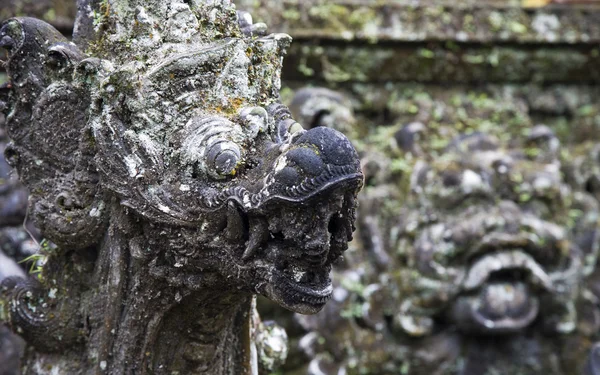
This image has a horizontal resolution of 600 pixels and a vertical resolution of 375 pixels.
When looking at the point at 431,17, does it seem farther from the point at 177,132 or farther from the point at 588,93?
the point at 177,132

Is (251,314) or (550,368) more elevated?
(251,314)

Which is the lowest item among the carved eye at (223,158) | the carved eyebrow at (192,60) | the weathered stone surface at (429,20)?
the weathered stone surface at (429,20)

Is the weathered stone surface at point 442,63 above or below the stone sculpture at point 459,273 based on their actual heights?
above

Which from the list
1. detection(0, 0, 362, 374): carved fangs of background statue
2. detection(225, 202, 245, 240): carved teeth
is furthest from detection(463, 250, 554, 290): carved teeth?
detection(225, 202, 245, 240): carved teeth

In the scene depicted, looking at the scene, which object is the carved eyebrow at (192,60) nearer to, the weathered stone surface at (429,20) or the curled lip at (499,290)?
the curled lip at (499,290)

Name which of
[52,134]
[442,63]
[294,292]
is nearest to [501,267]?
[442,63]

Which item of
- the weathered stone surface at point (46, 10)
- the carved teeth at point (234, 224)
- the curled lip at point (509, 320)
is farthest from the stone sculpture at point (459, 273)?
the carved teeth at point (234, 224)

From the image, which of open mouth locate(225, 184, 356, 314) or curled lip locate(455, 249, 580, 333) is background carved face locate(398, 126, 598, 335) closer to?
curled lip locate(455, 249, 580, 333)

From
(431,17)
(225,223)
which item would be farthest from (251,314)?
(431,17)

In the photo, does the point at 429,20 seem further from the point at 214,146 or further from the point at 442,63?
the point at 214,146
